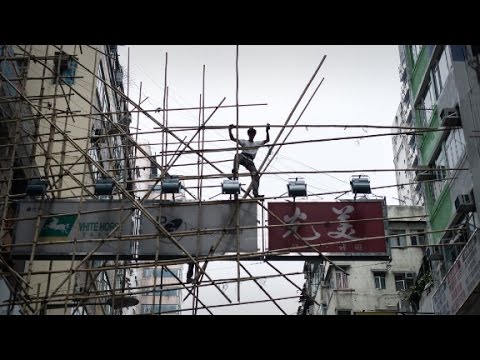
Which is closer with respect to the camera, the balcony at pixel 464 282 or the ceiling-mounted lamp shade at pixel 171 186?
the balcony at pixel 464 282

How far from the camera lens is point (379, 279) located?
1144 inches

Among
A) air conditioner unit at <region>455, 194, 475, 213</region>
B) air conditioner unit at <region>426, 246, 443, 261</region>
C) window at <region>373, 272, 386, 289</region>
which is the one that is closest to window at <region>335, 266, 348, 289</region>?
window at <region>373, 272, 386, 289</region>

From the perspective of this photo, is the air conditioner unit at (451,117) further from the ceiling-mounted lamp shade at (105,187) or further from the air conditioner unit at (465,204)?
the ceiling-mounted lamp shade at (105,187)

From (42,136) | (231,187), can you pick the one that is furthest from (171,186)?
(42,136)

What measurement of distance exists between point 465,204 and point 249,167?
3817 mm

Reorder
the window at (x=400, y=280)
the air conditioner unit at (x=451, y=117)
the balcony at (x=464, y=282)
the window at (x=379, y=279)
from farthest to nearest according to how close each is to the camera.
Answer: the window at (x=379, y=279) < the window at (x=400, y=280) < the air conditioner unit at (x=451, y=117) < the balcony at (x=464, y=282)

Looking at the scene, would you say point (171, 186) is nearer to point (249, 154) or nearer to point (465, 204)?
point (249, 154)

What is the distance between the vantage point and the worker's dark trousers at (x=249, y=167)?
38.2ft

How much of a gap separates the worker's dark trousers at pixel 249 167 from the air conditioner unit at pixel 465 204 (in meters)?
3.65

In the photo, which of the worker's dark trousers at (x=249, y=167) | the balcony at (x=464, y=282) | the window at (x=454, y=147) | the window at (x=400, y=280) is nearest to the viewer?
the balcony at (x=464, y=282)

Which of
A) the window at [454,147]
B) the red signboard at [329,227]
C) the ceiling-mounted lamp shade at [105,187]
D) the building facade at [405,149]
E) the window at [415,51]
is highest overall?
the building facade at [405,149]

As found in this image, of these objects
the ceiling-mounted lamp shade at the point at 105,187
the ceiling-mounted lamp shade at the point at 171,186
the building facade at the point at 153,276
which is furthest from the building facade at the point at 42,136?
the ceiling-mounted lamp shade at the point at 171,186
